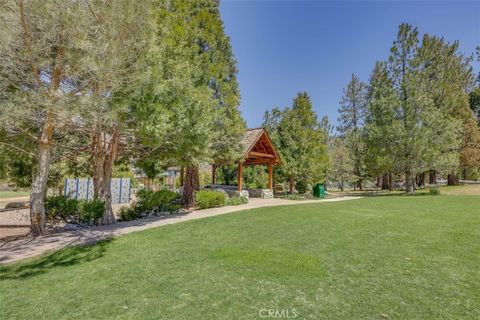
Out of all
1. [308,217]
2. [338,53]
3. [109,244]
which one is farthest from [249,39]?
[109,244]

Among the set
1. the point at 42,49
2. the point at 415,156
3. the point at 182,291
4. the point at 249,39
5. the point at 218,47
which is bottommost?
the point at 182,291

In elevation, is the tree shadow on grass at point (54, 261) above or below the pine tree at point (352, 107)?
below

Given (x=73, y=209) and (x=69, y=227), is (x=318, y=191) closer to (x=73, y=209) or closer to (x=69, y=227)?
(x=73, y=209)

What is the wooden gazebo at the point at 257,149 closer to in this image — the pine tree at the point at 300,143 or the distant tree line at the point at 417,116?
the pine tree at the point at 300,143

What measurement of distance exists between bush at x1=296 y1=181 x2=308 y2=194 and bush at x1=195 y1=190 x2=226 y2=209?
37.1ft

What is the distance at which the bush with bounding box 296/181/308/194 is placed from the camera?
24.2 m

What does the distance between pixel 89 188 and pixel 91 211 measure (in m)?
10.5

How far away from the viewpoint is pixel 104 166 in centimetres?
1032

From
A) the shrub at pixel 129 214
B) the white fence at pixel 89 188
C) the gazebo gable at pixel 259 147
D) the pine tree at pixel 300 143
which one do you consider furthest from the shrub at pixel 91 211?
the pine tree at pixel 300 143

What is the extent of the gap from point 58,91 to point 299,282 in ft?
23.1

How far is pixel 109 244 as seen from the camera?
6.79 metres

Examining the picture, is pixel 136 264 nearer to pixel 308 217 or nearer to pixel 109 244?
pixel 109 244

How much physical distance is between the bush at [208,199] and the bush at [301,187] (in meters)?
11.3

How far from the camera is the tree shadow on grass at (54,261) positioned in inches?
191
